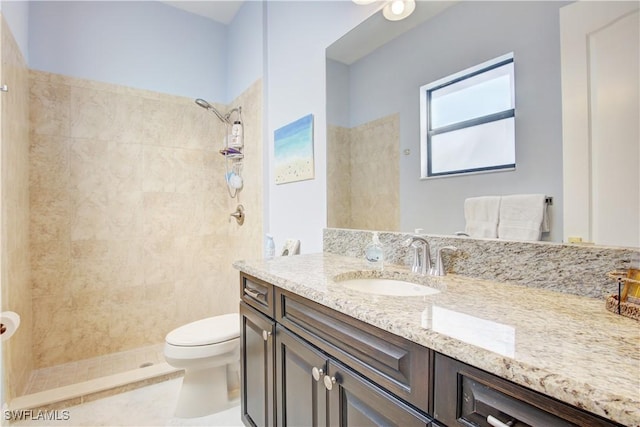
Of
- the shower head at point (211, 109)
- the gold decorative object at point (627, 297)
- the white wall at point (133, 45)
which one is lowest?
the gold decorative object at point (627, 297)

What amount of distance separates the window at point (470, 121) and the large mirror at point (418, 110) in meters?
0.03

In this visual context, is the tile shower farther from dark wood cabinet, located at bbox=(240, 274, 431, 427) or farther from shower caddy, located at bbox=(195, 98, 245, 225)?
dark wood cabinet, located at bbox=(240, 274, 431, 427)

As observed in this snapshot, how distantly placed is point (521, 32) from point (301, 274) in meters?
1.06

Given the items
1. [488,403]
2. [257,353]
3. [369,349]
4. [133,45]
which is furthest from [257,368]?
[133,45]

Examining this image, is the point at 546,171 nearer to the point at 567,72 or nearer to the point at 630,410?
the point at 567,72

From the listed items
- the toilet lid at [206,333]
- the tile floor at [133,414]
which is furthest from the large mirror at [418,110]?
the tile floor at [133,414]

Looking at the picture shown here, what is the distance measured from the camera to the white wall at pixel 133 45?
6.64ft

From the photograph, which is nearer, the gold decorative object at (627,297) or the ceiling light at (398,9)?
the gold decorative object at (627,297)

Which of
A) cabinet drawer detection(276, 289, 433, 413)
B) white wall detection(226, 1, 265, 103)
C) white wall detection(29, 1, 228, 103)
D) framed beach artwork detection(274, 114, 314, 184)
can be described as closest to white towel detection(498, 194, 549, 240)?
cabinet drawer detection(276, 289, 433, 413)

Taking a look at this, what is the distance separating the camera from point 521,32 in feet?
2.97

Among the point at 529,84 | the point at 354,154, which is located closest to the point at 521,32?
the point at 529,84

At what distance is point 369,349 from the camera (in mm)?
689

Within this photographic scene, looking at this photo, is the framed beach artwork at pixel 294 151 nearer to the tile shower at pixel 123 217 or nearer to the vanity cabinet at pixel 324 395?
the tile shower at pixel 123 217

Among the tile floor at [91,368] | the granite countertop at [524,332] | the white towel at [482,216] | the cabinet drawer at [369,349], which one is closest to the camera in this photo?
the granite countertop at [524,332]
